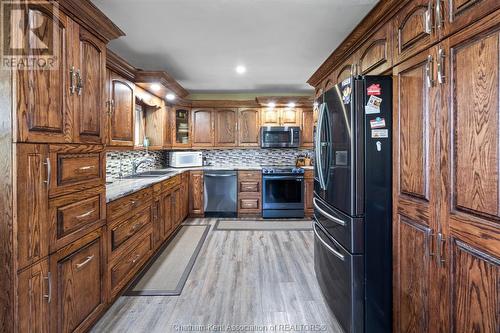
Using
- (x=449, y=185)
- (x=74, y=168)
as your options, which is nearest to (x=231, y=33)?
(x=74, y=168)

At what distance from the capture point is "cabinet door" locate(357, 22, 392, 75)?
1587 millimetres

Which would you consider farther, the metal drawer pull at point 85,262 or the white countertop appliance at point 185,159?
the white countertop appliance at point 185,159

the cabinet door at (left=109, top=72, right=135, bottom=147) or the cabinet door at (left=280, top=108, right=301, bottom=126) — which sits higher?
the cabinet door at (left=280, top=108, right=301, bottom=126)

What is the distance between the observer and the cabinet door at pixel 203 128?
16.0ft

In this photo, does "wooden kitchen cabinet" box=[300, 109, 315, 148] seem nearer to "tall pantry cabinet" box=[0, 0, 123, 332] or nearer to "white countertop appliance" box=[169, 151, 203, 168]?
"white countertop appliance" box=[169, 151, 203, 168]

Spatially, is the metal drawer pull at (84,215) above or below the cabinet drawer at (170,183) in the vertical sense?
below

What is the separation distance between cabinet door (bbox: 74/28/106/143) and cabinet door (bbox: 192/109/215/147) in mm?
3037

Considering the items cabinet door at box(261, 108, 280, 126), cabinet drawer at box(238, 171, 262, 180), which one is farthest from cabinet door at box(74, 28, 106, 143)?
cabinet door at box(261, 108, 280, 126)

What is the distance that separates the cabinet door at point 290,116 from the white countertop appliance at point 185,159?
172 cm

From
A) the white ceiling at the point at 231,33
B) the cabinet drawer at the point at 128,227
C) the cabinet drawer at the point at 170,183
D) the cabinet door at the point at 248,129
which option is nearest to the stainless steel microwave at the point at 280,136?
the cabinet door at the point at 248,129

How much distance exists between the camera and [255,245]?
3.35 meters

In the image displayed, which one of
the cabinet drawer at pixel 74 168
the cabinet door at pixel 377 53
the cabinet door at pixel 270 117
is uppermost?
the cabinet door at pixel 270 117

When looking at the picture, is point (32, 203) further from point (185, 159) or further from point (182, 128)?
point (182, 128)

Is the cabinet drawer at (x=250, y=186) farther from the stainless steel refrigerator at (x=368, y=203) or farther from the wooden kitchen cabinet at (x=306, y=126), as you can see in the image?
the stainless steel refrigerator at (x=368, y=203)
